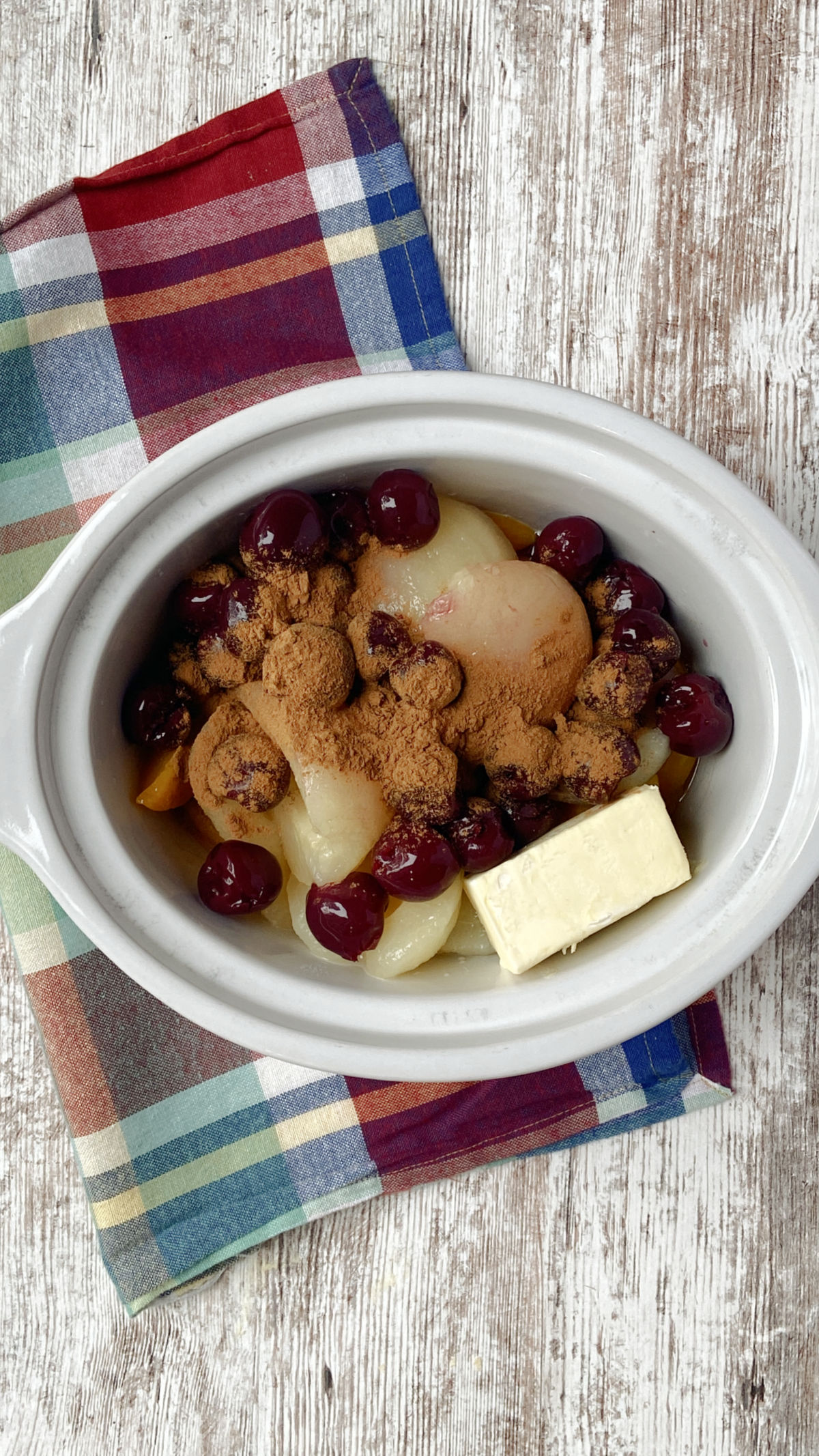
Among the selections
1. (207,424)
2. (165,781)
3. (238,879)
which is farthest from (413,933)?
(207,424)

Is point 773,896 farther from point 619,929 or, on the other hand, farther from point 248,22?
point 248,22

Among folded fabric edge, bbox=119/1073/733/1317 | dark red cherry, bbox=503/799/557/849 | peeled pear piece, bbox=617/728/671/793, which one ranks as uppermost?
peeled pear piece, bbox=617/728/671/793

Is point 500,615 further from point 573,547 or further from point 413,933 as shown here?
point 413,933

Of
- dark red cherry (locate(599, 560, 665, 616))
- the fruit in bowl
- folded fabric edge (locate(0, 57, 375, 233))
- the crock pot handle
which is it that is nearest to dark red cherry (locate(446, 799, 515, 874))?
the fruit in bowl

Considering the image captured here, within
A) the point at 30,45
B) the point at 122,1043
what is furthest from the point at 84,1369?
the point at 30,45

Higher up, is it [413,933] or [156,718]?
[156,718]

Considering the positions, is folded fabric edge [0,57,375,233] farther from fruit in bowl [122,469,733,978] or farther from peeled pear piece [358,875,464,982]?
peeled pear piece [358,875,464,982]

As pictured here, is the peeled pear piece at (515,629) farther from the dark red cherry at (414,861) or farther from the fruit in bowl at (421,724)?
the dark red cherry at (414,861)
